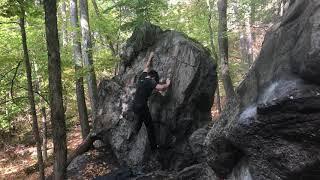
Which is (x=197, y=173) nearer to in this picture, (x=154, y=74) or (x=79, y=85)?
(x=154, y=74)

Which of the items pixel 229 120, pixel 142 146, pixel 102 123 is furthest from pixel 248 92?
pixel 102 123

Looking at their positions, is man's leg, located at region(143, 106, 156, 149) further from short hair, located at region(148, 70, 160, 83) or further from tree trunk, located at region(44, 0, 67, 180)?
tree trunk, located at region(44, 0, 67, 180)

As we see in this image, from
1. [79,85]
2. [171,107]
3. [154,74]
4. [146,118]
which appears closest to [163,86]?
[154,74]

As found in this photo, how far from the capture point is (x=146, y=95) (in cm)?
1002

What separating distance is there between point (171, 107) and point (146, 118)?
2.91ft

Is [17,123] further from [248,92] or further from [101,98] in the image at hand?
[248,92]

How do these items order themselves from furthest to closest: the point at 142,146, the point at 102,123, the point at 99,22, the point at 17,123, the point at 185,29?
the point at 17,123 → the point at 185,29 → the point at 99,22 → the point at 102,123 → the point at 142,146

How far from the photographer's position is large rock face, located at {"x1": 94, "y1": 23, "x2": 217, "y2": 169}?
34.9 feet

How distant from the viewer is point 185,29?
21.1m

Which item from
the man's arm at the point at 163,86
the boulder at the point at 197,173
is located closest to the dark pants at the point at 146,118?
the man's arm at the point at 163,86

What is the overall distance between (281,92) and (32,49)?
1376 centimetres

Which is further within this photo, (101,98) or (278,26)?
(101,98)

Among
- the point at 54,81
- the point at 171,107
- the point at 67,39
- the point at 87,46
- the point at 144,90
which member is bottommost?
the point at 171,107

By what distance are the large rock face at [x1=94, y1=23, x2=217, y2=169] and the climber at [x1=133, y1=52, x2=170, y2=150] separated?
386 mm
